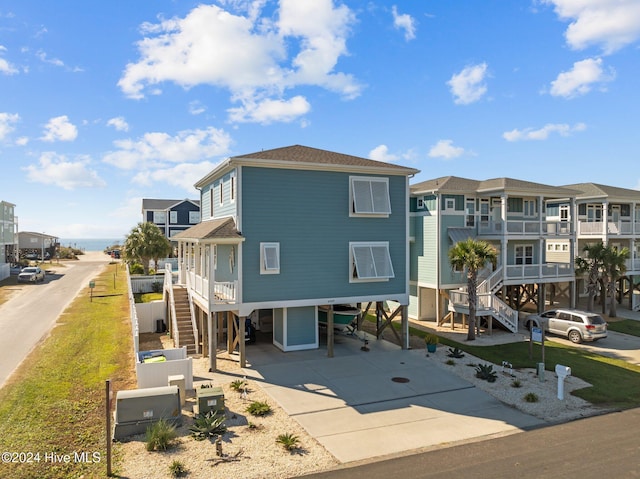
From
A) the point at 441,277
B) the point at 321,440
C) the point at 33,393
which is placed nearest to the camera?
the point at 321,440

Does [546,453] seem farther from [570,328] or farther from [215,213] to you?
[215,213]

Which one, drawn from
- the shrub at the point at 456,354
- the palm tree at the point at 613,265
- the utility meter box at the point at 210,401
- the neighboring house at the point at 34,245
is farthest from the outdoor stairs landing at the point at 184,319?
the neighboring house at the point at 34,245

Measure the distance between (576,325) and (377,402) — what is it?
13.7 m

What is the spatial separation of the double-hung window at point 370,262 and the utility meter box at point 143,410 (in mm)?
9425

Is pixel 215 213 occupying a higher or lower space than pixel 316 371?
higher

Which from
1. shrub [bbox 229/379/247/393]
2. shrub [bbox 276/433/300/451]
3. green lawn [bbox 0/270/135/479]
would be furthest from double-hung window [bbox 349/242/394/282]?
green lawn [bbox 0/270/135/479]

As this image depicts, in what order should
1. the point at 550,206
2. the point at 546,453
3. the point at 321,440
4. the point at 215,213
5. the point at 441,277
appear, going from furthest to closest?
the point at 550,206 → the point at 441,277 → the point at 215,213 → the point at 321,440 → the point at 546,453

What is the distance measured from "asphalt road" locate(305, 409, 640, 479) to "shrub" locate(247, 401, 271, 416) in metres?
3.40

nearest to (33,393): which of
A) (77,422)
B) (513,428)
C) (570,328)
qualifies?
(77,422)

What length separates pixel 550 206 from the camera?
3331 centimetres

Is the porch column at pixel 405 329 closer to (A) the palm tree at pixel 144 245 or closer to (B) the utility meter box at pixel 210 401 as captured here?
(B) the utility meter box at pixel 210 401

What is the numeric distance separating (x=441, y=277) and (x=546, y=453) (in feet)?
51.1

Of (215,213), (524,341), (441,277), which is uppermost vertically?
(215,213)

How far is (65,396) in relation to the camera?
13.1 meters
